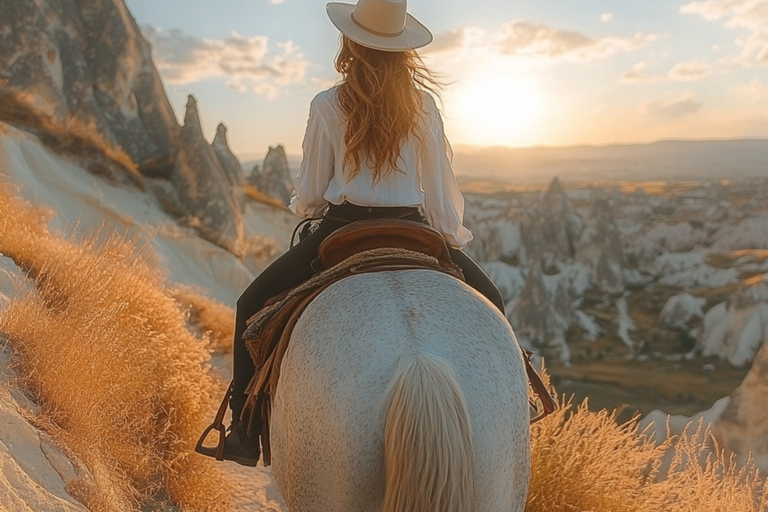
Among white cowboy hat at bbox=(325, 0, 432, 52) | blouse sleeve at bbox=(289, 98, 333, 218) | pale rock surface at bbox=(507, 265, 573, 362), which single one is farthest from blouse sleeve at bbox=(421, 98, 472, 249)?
pale rock surface at bbox=(507, 265, 573, 362)

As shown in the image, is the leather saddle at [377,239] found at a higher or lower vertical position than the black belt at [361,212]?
lower

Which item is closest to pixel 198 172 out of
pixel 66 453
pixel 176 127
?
pixel 176 127

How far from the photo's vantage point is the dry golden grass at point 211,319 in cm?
894

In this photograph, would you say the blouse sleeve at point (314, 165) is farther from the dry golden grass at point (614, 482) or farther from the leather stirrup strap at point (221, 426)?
the dry golden grass at point (614, 482)

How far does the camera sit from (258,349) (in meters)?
2.76

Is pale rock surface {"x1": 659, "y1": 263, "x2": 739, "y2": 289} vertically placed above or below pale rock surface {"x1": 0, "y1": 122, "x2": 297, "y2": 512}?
below

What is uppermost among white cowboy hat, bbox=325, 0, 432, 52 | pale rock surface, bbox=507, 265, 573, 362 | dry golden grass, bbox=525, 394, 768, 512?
white cowboy hat, bbox=325, 0, 432, 52

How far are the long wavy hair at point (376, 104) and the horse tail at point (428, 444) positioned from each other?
1.17 m

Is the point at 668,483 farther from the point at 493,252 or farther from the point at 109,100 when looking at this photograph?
the point at 493,252

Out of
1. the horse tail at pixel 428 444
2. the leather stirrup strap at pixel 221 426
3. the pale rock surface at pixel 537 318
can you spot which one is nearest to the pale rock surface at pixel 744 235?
the pale rock surface at pixel 537 318

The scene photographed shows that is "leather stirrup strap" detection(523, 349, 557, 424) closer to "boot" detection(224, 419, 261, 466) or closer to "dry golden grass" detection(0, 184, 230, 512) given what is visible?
"boot" detection(224, 419, 261, 466)

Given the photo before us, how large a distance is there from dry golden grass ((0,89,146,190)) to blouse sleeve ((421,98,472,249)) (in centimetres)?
1219

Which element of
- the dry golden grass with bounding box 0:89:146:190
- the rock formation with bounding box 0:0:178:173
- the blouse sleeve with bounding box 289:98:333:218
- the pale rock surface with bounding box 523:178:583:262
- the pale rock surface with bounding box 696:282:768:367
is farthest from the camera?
the pale rock surface with bounding box 523:178:583:262

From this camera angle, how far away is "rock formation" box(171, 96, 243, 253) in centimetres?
1514
